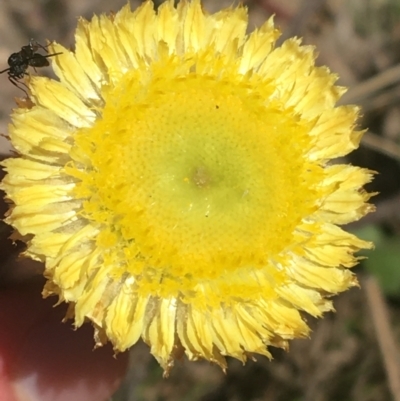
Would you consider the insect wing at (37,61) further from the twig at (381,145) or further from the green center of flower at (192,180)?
the twig at (381,145)

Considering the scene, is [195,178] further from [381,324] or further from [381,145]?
[381,324]

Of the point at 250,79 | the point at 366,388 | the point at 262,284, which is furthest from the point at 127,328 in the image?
the point at 366,388

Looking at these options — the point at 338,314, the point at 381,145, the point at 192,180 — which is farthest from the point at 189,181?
the point at 338,314

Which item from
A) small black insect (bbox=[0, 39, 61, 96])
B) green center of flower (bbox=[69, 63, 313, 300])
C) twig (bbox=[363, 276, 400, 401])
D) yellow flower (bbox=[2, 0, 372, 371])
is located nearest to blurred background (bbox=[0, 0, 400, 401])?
twig (bbox=[363, 276, 400, 401])

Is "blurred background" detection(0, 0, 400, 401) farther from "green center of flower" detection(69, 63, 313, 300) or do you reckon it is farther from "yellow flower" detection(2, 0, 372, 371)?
"green center of flower" detection(69, 63, 313, 300)

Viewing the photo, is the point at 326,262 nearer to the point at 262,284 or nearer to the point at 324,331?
the point at 262,284

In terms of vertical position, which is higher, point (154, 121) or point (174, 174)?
point (154, 121)
